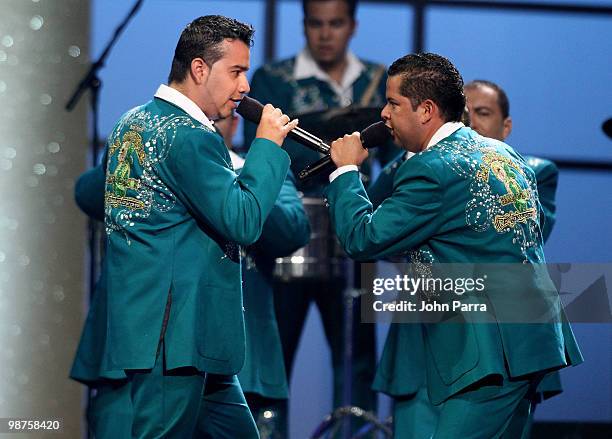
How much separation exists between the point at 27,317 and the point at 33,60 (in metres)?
0.99

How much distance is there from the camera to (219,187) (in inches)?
117

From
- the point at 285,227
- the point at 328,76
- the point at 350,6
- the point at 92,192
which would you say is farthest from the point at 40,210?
the point at 350,6

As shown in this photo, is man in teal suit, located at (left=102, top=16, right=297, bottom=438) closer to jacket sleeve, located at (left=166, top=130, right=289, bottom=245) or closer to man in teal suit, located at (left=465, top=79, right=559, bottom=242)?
jacket sleeve, located at (left=166, top=130, right=289, bottom=245)

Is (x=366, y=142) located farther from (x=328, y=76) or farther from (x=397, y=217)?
(x=328, y=76)

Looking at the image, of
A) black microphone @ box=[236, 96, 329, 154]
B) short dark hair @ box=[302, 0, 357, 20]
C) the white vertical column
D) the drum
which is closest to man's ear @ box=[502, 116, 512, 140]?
the drum

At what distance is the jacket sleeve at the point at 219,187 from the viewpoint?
2.98 m

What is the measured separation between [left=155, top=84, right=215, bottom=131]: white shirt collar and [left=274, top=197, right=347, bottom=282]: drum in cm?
138

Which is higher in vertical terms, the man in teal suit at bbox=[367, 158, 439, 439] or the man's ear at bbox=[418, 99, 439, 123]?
the man's ear at bbox=[418, 99, 439, 123]

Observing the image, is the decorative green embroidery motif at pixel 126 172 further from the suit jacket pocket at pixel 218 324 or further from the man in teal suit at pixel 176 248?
the suit jacket pocket at pixel 218 324

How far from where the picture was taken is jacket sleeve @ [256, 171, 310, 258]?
3.88 metres

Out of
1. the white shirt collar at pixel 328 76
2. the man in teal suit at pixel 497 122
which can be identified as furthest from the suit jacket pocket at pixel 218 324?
the white shirt collar at pixel 328 76

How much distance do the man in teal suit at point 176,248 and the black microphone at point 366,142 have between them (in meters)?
0.26

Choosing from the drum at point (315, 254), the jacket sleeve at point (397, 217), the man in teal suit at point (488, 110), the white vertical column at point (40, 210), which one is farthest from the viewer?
the white vertical column at point (40, 210)

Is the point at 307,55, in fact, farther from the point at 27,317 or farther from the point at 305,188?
the point at 27,317
